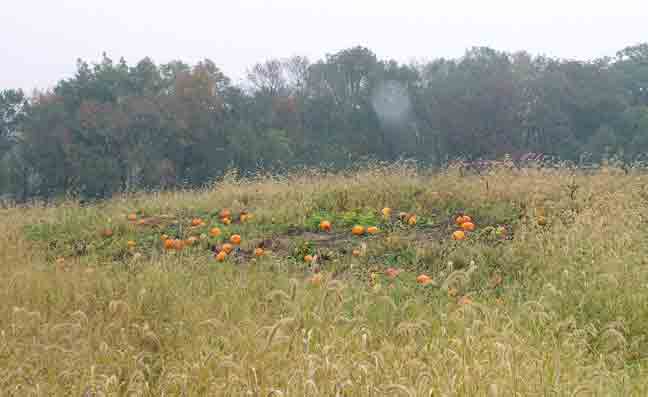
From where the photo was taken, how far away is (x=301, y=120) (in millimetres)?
30000

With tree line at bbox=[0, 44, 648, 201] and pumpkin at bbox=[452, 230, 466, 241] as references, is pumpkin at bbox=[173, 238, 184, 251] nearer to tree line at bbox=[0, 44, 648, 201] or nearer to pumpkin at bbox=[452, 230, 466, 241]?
pumpkin at bbox=[452, 230, 466, 241]

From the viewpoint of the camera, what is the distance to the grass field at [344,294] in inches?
114

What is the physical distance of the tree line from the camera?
25.4 m

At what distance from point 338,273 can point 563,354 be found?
2193 mm

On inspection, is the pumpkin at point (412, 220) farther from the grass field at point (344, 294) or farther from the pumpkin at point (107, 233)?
the pumpkin at point (107, 233)

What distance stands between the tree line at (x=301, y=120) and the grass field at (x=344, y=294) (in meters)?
17.4

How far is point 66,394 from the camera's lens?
2.87m

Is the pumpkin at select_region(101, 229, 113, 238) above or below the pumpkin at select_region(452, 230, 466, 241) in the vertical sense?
above

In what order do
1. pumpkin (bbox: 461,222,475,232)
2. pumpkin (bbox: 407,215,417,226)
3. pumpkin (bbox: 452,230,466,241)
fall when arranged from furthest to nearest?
1. pumpkin (bbox: 407,215,417,226)
2. pumpkin (bbox: 461,222,475,232)
3. pumpkin (bbox: 452,230,466,241)

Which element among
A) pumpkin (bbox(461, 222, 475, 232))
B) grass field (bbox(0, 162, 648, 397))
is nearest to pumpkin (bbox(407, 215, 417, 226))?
grass field (bbox(0, 162, 648, 397))

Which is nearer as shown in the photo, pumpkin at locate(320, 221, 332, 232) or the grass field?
the grass field

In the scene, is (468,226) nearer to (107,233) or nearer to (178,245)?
(178,245)

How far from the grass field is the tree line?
57.2ft

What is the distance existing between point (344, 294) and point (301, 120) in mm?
26216
